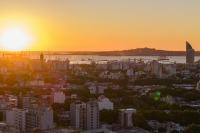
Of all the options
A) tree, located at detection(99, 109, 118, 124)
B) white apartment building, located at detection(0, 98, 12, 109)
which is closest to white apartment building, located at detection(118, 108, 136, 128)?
tree, located at detection(99, 109, 118, 124)

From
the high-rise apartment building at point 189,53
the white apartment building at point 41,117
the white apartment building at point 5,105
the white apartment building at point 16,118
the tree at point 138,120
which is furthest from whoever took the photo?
the high-rise apartment building at point 189,53

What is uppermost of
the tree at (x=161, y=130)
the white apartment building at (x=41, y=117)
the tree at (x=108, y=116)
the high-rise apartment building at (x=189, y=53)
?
the high-rise apartment building at (x=189, y=53)

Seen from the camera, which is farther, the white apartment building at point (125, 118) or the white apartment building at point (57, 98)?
the white apartment building at point (57, 98)

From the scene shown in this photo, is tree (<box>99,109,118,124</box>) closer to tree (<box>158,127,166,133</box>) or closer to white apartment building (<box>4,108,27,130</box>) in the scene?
tree (<box>158,127,166,133</box>)

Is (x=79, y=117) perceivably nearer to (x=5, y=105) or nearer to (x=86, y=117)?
(x=86, y=117)

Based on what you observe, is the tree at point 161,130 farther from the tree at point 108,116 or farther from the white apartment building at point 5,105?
the white apartment building at point 5,105

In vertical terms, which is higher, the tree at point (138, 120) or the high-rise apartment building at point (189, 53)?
the high-rise apartment building at point (189, 53)

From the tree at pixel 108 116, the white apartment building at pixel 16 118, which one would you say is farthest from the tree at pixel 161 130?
the white apartment building at pixel 16 118

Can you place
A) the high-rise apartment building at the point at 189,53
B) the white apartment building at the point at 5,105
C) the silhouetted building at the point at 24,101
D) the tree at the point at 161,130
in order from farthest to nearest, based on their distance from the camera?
the high-rise apartment building at the point at 189,53
the silhouetted building at the point at 24,101
the white apartment building at the point at 5,105
the tree at the point at 161,130

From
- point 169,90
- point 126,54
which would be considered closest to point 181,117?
point 169,90

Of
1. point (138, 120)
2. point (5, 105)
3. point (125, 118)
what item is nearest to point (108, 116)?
point (125, 118)
